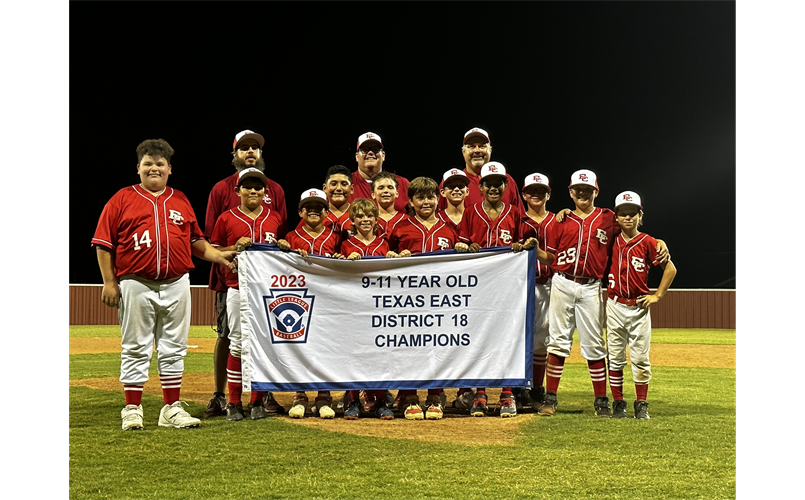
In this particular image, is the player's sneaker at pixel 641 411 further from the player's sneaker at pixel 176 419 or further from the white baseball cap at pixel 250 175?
the white baseball cap at pixel 250 175

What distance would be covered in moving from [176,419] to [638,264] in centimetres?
364

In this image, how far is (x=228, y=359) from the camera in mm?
5473

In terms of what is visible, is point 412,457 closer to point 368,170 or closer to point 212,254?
point 212,254

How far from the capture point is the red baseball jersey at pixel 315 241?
5.55 meters

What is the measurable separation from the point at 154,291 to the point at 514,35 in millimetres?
25211

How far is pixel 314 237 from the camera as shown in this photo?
5.61 meters

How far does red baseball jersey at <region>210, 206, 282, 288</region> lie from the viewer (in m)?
5.48

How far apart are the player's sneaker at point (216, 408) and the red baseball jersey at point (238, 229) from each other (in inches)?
35.9

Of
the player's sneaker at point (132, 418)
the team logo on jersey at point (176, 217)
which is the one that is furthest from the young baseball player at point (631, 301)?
the player's sneaker at point (132, 418)

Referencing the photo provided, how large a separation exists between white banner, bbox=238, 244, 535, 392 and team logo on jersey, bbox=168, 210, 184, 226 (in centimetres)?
59

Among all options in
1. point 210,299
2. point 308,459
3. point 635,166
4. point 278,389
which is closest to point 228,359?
point 278,389

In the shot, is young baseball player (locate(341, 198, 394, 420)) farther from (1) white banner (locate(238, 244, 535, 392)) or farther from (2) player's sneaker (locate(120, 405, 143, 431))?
(2) player's sneaker (locate(120, 405, 143, 431))

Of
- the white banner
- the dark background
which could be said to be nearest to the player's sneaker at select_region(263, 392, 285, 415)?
the white banner

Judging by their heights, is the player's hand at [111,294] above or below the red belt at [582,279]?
below
